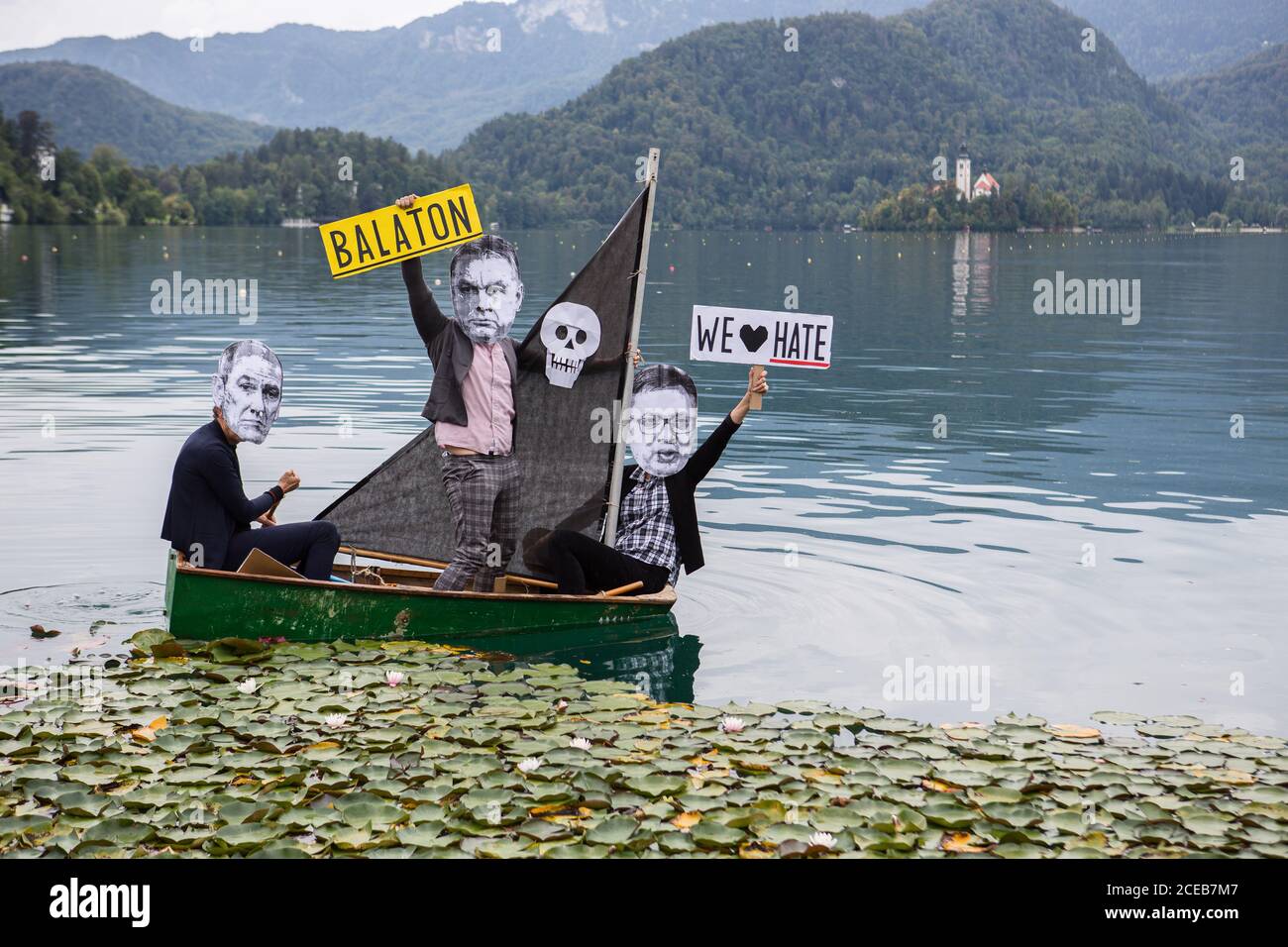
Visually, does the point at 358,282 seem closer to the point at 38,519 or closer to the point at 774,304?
the point at 774,304

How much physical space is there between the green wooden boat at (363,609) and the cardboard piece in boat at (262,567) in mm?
136

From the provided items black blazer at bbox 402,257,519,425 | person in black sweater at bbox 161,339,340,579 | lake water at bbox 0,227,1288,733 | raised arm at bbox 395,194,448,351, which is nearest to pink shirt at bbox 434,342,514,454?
black blazer at bbox 402,257,519,425

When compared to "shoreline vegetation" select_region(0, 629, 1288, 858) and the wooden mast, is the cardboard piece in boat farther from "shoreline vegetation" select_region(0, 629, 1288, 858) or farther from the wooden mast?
the wooden mast

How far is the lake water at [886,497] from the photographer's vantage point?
11633 mm

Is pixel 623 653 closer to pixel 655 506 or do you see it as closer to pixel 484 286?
pixel 655 506

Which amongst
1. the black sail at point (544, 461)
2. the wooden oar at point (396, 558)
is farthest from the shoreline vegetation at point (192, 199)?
the black sail at point (544, 461)

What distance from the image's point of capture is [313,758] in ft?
27.6

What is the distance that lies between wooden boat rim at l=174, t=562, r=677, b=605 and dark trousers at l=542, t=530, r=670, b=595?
0.46ft

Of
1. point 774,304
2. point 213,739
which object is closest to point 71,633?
point 213,739

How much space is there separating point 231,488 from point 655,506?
3469 millimetres

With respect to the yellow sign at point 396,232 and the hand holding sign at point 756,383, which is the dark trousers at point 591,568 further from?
the yellow sign at point 396,232

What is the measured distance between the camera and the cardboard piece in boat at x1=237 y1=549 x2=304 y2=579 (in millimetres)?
10867

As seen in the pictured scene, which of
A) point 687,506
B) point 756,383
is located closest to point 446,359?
point 687,506

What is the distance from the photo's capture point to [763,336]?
11.4 m
